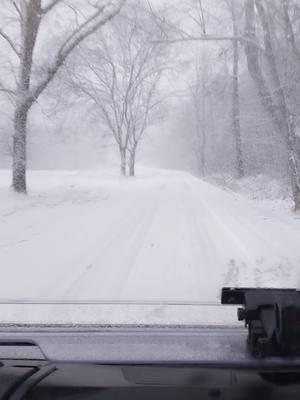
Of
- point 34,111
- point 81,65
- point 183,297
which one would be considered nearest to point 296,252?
point 183,297

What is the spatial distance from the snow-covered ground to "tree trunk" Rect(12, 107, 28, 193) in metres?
1.63

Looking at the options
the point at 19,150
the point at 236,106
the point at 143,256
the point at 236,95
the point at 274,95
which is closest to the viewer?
the point at 143,256

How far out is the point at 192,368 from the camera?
1.72 metres

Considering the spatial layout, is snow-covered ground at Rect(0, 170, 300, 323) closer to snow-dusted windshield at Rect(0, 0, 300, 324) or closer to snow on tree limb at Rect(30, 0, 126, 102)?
snow-dusted windshield at Rect(0, 0, 300, 324)

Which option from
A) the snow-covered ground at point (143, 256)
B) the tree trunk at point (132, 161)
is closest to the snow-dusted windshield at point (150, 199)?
the snow-covered ground at point (143, 256)

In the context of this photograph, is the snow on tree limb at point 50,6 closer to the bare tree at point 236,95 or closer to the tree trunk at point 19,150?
the tree trunk at point 19,150

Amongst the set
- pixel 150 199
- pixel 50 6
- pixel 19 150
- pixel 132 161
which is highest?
pixel 50 6

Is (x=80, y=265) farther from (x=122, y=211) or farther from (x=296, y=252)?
(x=122, y=211)

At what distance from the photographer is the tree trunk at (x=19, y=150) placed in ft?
23.3

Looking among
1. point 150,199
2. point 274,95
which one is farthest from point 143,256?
point 274,95

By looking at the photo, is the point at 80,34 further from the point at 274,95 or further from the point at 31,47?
the point at 274,95

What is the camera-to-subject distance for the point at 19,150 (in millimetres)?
8039

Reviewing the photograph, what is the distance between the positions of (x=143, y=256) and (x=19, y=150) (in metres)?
5.01

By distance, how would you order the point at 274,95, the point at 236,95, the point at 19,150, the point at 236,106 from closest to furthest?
the point at 274,95 < the point at 19,150 < the point at 236,95 < the point at 236,106
